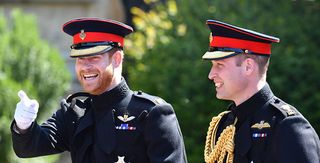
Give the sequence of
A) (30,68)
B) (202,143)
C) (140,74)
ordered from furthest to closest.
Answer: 1. (30,68)
2. (140,74)
3. (202,143)

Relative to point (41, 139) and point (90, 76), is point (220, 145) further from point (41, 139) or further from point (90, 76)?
point (41, 139)

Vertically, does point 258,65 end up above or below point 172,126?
above

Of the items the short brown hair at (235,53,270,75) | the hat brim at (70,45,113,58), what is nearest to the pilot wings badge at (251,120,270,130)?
the short brown hair at (235,53,270,75)

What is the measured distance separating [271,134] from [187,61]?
12.1ft

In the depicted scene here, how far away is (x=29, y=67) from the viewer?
32.4 ft

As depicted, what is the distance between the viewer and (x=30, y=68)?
988 cm

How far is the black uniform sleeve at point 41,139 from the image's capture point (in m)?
5.59

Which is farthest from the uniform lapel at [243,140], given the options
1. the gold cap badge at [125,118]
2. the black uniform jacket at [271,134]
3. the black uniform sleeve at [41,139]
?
the black uniform sleeve at [41,139]

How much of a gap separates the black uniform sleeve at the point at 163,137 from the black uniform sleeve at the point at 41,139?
60cm

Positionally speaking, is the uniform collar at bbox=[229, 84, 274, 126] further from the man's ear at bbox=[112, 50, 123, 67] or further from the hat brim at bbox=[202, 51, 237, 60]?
the man's ear at bbox=[112, 50, 123, 67]

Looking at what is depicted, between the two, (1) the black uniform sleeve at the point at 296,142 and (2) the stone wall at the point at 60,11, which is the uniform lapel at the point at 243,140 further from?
(2) the stone wall at the point at 60,11

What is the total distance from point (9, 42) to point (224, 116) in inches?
191

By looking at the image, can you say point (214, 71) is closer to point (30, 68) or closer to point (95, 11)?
point (30, 68)

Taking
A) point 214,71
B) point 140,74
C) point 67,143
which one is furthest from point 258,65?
point 140,74
